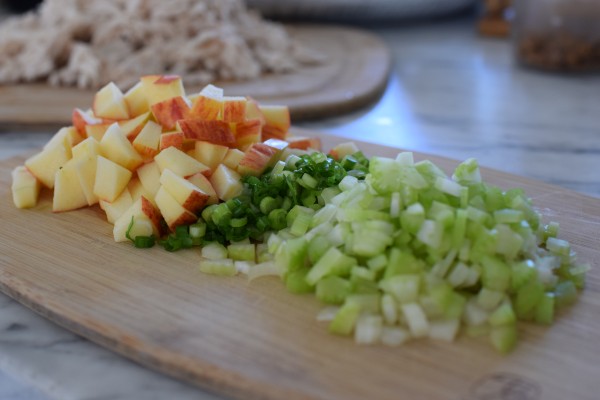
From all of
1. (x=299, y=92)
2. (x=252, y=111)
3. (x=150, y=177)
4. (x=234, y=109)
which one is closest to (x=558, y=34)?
(x=299, y=92)

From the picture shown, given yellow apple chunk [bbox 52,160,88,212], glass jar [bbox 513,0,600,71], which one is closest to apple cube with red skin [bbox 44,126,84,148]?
yellow apple chunk [bbox 52,160,88,212]

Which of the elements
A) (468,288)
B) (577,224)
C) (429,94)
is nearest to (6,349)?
(468,288)

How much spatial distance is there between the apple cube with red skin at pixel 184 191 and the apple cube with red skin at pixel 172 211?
1cm

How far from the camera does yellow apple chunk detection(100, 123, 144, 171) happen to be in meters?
1.78

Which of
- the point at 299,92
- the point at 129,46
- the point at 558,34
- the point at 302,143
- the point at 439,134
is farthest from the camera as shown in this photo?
the point at 558,34

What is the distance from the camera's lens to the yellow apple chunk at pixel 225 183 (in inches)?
67.6

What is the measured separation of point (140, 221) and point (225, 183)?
0.23 metres

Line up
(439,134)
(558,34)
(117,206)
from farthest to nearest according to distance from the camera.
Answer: (558,34), (439,134), (117,206)

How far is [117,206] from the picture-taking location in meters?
1.76

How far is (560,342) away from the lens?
1.29 metres

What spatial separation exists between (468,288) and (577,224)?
0.48m

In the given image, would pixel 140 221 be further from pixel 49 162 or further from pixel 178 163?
pixel 49 162

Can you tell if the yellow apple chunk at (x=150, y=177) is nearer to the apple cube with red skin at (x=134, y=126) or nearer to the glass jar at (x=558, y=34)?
the apple cube with red skin at (x=134, y=126)

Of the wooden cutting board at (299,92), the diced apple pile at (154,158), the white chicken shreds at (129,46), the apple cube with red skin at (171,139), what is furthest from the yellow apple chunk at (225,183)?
the white chicken shreds at (129,46)
